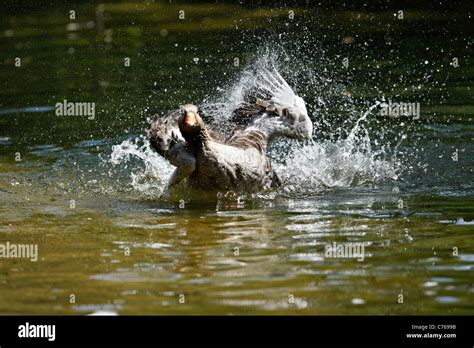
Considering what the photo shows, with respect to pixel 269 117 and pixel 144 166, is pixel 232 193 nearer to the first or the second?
pixel 269 117

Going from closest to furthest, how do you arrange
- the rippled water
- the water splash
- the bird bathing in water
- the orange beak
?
the rippled water
the orange beak
the bird bathing in water
the water splash

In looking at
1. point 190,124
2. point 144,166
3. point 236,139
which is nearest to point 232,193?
point 236,139

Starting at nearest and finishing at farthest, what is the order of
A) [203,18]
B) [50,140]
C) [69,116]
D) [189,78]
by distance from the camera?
[50,140]
[69,116]
[189,78]
[203,18]

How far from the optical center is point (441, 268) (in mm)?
7133

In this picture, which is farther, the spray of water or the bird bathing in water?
the spray of water

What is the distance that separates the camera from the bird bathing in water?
350 inches

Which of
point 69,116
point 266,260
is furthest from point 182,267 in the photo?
point 69,116

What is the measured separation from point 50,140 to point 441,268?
631 centimetres

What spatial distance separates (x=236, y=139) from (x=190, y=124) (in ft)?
4.33

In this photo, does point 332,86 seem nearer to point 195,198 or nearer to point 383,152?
point 383,152

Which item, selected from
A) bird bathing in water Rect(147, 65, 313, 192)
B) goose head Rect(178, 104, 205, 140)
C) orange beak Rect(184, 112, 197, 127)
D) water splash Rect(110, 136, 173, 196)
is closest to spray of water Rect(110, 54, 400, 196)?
water splash Rect(110, 136, 173, 196)

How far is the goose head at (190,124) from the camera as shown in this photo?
8.72 metres

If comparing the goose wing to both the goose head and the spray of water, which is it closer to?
the spray of water

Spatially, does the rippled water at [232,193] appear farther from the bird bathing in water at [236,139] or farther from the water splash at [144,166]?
the bird bathing in water at [236,139]
